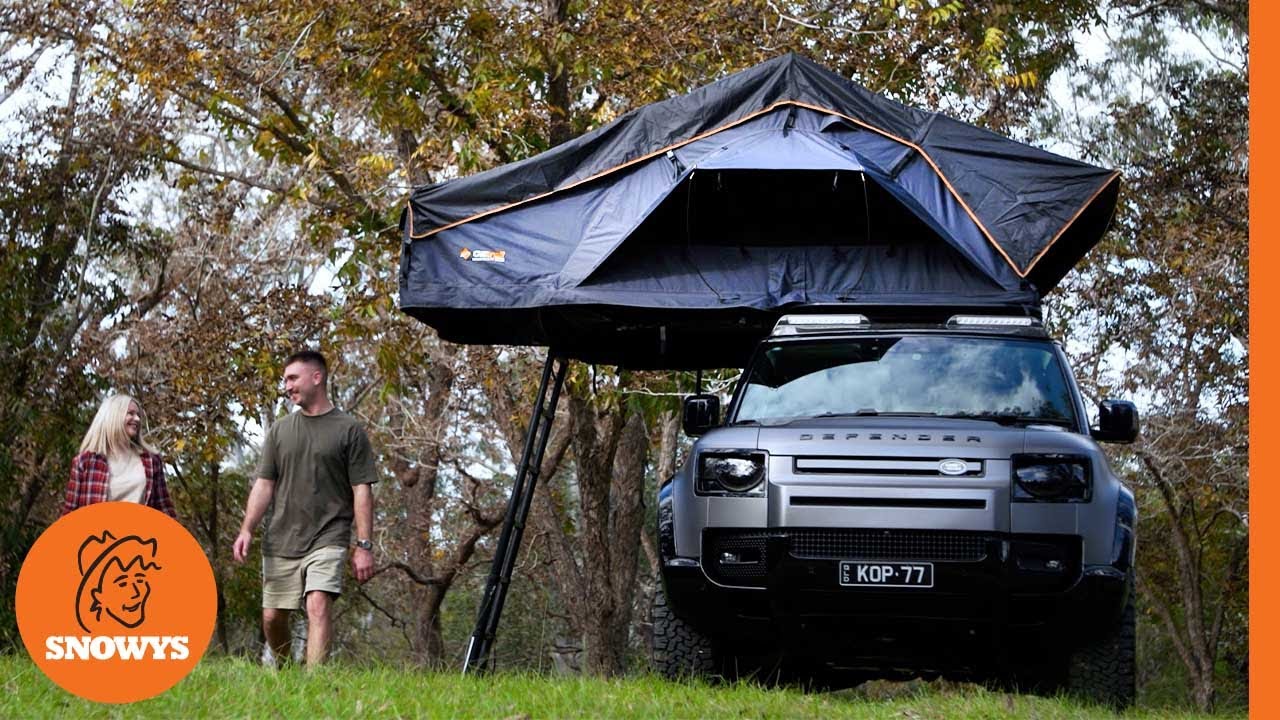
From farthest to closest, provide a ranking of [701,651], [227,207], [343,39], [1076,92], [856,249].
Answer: [1076,92]
[227,207]
[343,39]
[856,249]
[701,651]

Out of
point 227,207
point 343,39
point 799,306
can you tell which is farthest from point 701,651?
point 227,207

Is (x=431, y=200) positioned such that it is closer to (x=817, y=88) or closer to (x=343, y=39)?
(x=817, y=88)

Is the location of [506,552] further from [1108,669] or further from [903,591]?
[1108,669]

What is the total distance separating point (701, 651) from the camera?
27.4 ft

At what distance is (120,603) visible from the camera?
17.3 feet

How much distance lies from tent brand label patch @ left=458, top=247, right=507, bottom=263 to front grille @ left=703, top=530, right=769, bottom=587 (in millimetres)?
2526

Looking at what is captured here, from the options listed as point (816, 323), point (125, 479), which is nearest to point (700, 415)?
point (816, 323)

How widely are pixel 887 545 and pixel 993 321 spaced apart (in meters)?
1.89

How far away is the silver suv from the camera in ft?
23.8

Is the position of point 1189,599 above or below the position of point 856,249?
below

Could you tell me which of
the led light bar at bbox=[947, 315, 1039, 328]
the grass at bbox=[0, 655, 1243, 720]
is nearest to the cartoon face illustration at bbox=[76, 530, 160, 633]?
the grass at bbox=[0, 655, 1243, 720]

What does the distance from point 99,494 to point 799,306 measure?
404cm

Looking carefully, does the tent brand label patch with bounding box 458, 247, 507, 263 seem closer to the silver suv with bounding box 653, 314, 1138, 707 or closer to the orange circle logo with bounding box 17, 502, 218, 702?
the silver suv with bounding box 653, 314, 1138, 707

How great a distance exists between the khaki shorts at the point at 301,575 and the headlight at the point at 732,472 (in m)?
2.31
